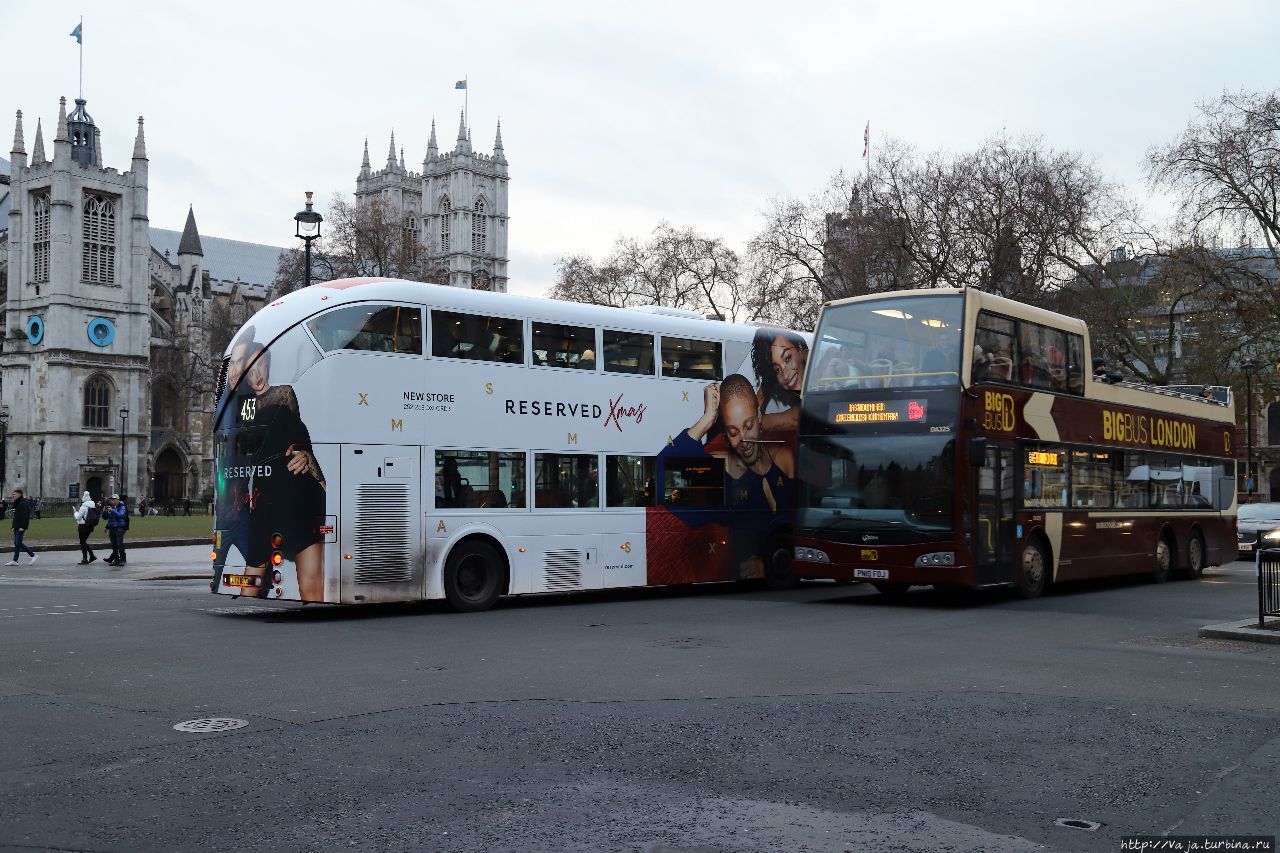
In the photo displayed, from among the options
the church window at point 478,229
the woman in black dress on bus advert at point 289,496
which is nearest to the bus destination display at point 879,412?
the woman in black dress on bus advert at point 289,496

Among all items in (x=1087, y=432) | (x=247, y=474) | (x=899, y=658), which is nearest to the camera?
(x=899, y=658)

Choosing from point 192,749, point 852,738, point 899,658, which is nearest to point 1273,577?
point 899,658

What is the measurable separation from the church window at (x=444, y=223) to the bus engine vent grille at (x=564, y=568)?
5415 inches

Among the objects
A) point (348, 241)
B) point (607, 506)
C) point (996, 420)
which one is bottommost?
point (607, 506)

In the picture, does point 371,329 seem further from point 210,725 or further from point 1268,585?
point 1268,585

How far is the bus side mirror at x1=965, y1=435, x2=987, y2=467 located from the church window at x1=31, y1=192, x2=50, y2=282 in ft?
319

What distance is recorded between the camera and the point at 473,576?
16.8 meters

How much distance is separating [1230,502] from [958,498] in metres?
11.3

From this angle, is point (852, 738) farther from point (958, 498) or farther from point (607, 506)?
point (607, 506)

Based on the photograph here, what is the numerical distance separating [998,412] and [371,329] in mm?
8643

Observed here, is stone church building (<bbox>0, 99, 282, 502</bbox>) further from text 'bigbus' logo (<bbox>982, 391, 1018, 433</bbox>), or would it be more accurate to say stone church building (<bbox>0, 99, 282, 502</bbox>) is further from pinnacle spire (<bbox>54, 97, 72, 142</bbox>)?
text 'bigbus' logo (<bbox>982, 391, 1018, 433</bbox>)

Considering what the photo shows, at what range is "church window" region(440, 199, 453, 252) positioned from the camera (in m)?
152

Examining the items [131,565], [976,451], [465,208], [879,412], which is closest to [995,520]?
[976,451]

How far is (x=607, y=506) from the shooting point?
1833 cm
